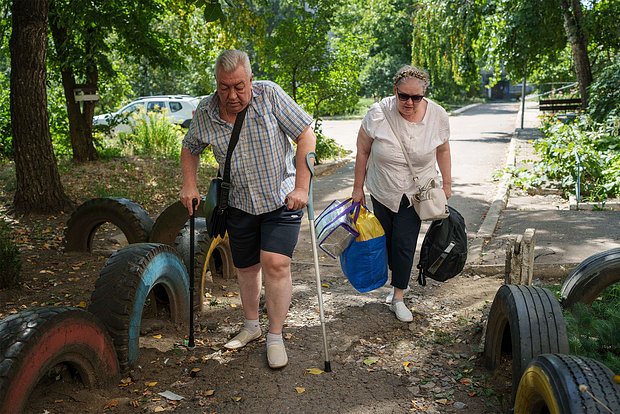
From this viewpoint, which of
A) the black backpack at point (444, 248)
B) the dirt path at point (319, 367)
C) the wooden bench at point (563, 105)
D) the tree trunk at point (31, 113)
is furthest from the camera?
the wooden bench at point (563, 105)

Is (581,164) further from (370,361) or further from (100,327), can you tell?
(100,327)

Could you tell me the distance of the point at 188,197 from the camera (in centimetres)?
406

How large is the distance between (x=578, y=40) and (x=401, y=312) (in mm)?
12477

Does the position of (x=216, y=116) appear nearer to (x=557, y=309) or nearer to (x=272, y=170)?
(x=272, y=170)

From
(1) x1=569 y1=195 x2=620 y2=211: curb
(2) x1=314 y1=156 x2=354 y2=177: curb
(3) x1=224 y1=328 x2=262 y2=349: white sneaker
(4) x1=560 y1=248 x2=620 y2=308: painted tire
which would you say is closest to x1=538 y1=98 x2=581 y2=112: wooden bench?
(2) x1=314 y1=156 x2=354 y2=177: curb

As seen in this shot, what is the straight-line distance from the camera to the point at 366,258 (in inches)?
191

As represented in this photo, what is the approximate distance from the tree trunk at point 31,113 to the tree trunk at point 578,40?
11685 millimetres

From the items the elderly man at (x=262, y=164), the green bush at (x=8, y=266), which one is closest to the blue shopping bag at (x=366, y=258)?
the elderly man at (x=262, y=164)

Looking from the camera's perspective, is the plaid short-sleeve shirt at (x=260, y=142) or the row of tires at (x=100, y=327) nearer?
the row of tires at (x=100, y=327)

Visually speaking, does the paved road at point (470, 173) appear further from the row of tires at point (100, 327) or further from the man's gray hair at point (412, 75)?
the row of tires at point (100, 327)

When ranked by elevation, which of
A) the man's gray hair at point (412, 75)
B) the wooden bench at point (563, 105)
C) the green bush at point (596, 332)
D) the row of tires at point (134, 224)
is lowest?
the green bush at point (596, 332)

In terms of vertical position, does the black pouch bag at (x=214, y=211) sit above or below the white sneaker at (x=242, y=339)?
above

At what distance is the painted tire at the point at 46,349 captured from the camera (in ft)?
9.46

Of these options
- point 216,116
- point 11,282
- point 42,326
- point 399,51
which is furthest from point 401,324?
point 399,51
